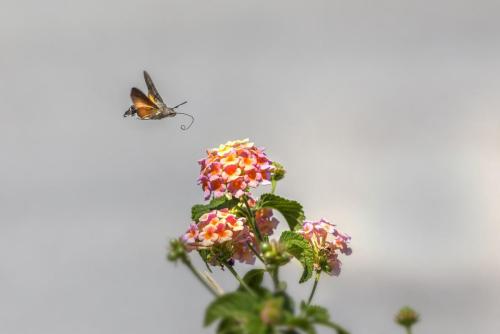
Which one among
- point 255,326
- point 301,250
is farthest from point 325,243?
point 255,326

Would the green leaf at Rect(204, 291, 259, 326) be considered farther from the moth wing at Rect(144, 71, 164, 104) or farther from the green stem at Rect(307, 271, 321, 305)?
the moth wing at Rect(144, 71, 164, 104)

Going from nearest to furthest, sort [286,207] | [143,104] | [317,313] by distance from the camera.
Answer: [317,313] < [286,207] < [143,104]

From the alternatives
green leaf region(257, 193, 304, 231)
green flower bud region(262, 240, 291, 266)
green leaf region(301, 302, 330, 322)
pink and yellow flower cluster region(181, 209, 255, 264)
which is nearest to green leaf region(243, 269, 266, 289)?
pink and yellow flower cluster region(181, 209, 255, 264)

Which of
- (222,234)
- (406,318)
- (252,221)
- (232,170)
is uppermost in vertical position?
(232,170)

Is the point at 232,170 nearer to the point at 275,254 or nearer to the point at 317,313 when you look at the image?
the point at 275,254

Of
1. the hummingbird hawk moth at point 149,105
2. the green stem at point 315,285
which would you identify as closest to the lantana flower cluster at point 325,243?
the green stem at point 315,285

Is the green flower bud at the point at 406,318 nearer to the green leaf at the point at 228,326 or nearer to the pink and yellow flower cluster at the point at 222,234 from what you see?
the green leaf at the point at 228,326

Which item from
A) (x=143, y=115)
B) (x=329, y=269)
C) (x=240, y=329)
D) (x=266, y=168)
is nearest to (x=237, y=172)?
(x=266, y=168)
